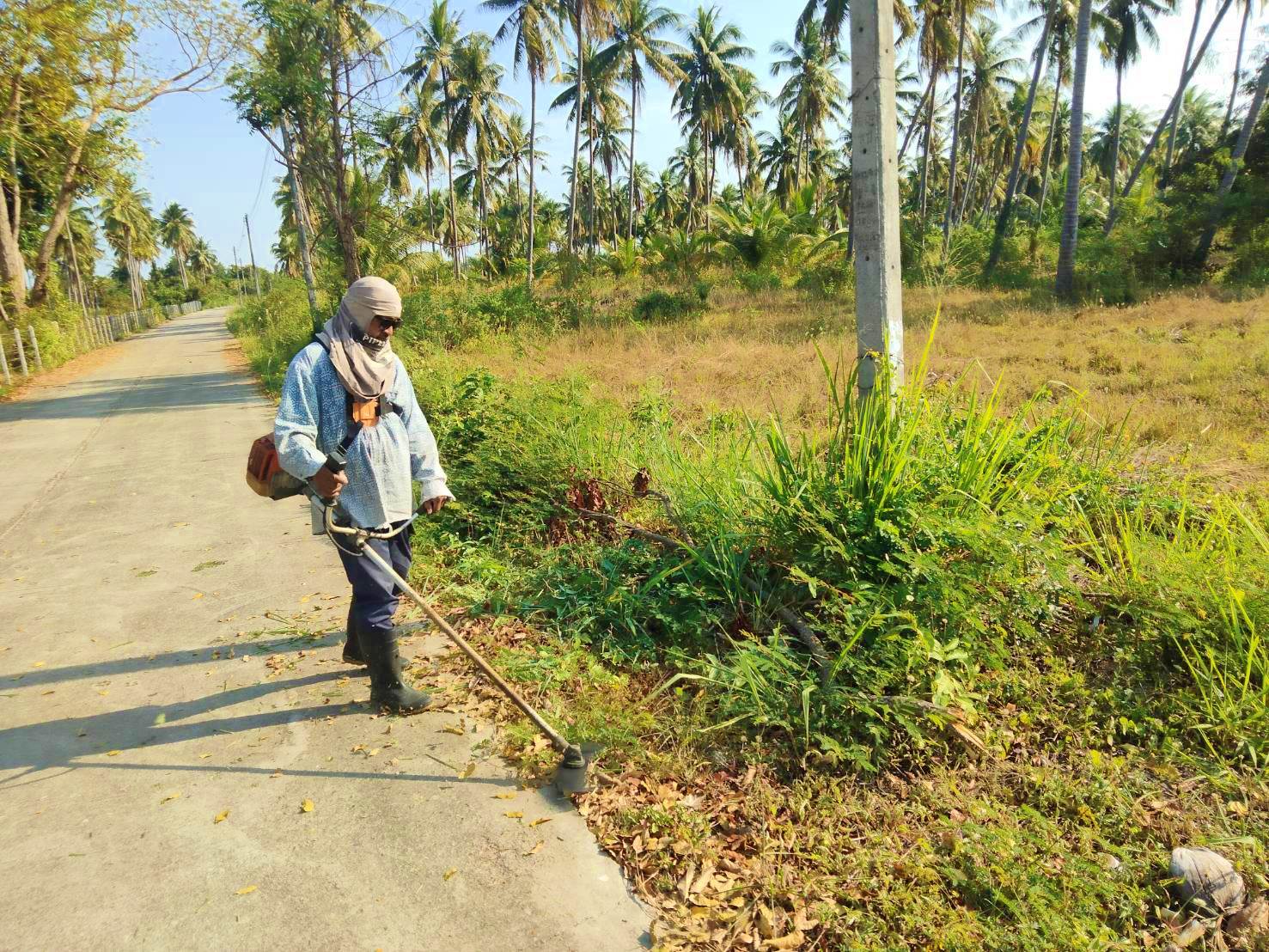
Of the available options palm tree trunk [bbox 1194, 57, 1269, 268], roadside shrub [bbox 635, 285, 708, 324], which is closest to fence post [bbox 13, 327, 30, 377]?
roadside shrub [bbox 635, 285, 708, 324]

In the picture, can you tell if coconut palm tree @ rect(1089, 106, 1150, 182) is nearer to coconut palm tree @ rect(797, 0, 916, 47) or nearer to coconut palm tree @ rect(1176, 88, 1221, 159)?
coconut palm tree @ rect(1176, 88, 1221, 159)

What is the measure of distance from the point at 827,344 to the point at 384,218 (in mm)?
12137

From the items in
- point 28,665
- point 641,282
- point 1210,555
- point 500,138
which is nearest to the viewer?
point 1210,555

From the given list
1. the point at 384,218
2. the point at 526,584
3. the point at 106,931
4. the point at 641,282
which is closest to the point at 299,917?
the point at 106,931

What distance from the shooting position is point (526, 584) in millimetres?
4629

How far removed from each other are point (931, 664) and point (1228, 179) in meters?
20.5

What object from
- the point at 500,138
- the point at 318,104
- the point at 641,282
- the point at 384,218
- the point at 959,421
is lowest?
the point at 959,421

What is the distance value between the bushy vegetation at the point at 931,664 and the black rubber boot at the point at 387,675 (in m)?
0.57

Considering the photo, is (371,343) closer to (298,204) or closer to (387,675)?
(387,675)

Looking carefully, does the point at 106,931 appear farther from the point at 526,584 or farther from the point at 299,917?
the point at 526,584

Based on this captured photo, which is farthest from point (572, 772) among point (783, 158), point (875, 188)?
point (783, 158)

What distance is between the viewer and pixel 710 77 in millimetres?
34594

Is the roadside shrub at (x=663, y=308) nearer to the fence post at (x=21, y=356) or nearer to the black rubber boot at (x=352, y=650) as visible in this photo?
the black rubber boot at (x=352, y=650)

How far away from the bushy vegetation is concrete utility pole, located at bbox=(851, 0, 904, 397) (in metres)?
0.31
